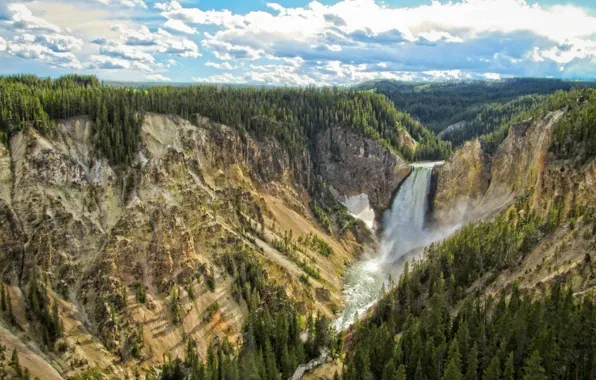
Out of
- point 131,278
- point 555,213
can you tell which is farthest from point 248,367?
point 555,213

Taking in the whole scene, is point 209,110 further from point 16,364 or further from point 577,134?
point 577,134

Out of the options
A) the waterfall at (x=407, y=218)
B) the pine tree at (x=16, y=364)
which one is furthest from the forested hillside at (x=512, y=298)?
the pine tree at (x=16, y=364)

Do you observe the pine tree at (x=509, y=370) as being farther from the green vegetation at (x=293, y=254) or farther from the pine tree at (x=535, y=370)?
the green vegetation at (x=293, y=254)

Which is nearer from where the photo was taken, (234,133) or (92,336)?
(92,336)

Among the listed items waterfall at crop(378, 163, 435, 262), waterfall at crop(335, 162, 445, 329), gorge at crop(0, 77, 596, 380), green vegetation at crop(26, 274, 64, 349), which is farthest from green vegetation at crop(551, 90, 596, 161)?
green vegetation at crop(26, 274, 64, 349)

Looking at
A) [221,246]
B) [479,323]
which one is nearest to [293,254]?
[221,246]

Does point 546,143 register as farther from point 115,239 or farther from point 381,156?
point 115,239
